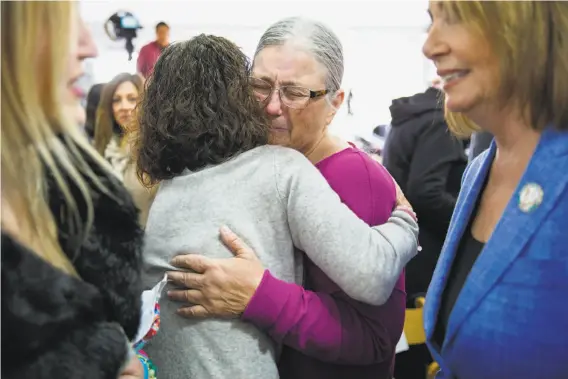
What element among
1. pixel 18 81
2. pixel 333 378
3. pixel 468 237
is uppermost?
pixel 18 81

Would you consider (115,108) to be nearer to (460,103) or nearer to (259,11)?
(259,11)

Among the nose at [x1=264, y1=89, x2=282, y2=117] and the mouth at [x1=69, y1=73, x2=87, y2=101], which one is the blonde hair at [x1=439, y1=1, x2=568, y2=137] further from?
the mouth at [x1=69, y1=73, x2=87, y2=101]

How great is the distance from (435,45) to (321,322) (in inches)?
22.4

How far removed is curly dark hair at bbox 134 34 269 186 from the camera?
1064mm

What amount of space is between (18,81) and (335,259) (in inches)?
24.2

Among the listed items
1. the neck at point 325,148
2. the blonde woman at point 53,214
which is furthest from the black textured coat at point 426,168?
the blonde woman at point 53,214

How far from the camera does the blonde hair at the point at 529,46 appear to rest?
2.80ft

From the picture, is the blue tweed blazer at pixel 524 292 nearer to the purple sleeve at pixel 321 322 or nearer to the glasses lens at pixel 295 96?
the purple sleeve at pixel 321 322

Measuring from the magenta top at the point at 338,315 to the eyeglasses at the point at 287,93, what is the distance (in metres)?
0.15

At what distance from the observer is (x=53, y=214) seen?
0.70 metres

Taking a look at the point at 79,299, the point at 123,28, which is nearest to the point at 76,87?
the point at 79,299

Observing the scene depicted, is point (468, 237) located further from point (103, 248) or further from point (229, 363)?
point (103, 248)

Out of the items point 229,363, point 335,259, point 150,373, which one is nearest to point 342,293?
point 335,259

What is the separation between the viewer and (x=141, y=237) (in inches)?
31.7
